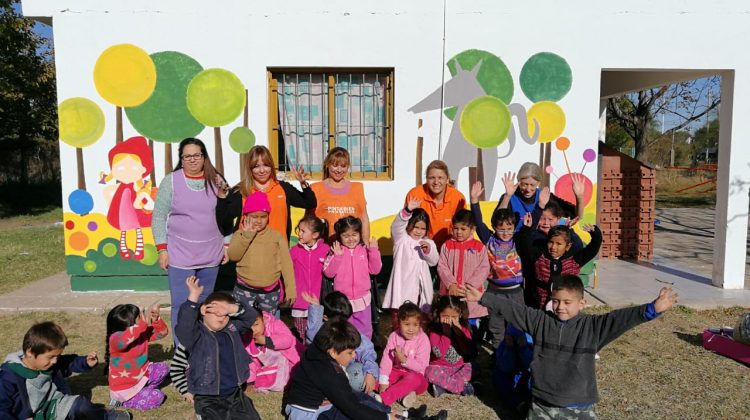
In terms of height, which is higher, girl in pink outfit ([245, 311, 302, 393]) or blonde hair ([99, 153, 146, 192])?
blonde hair ([99, 153, 146, 192])

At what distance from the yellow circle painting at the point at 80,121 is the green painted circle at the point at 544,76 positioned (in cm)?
484

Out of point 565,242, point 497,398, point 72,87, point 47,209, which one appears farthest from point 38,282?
point 47,209

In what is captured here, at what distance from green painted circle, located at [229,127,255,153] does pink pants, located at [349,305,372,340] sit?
283 centimetres

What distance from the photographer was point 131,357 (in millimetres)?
3662

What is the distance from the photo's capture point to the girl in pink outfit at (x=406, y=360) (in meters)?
3.77

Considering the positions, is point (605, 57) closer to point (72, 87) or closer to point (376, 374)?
point (376, 374)

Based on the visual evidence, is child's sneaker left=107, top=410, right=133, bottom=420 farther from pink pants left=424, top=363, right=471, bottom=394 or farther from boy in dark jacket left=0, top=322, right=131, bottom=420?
pink pants left=424, top=363, right=471, bottom=394

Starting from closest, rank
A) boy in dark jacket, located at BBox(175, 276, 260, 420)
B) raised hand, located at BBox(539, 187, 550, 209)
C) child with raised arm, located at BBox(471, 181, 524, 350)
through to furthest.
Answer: boy in dark jacket, located at BBox(175, 276, 260, 420) < child with raised arm, located at BBox(471, 181, 524, 350) < raised hand, located at BBox(539, 187, 550, 209)

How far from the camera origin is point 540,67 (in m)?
6.34

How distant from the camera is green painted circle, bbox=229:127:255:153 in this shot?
6312 millimetres

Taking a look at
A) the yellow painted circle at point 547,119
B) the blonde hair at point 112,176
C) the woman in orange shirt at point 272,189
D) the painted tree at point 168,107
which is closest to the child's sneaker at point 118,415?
the woman in orange shirt at point 272,189

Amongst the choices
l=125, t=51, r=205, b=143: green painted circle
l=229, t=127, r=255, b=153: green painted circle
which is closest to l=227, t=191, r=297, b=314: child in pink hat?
l=229, t=127, r=255, b=153: green painted circle

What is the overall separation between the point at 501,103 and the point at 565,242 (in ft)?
9.51

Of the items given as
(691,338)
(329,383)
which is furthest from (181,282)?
(691,338)
